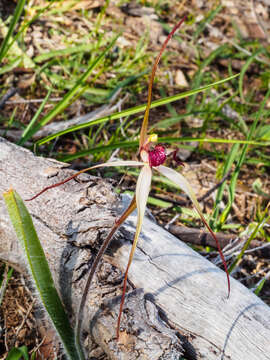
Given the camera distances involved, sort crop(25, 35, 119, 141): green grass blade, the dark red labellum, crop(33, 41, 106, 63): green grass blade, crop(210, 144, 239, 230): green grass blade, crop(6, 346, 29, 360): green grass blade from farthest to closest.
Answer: crop(33, 41, 106, 63): green grass blade → crop(210, 144, 239, 230): green grass blade → crop(25, 35, 119, 141): green grass blade → crop(6, 346, 29, 360): green grass blade → the dark red labellum

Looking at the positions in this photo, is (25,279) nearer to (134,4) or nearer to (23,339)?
(23,339)

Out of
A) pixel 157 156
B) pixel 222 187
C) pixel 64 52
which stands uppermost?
pixel 157 156

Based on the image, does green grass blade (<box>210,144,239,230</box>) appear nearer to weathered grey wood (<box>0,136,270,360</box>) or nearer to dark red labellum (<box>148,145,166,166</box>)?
weathered grey wood (<box>0,136,270,360</box>)

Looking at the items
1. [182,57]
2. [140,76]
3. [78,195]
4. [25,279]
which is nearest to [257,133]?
[140,76]

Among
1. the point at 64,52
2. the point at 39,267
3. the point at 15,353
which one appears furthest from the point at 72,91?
the point at 15,353

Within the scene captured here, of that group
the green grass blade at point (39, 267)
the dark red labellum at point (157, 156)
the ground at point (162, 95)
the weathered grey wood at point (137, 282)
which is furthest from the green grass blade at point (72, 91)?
the dark red labellum at point (157, 156)

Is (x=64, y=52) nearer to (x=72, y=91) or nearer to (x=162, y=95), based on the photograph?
(x=162, y=95)

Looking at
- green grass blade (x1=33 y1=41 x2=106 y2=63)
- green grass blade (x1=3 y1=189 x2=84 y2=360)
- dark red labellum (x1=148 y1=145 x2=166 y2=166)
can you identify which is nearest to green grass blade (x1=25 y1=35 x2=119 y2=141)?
green grass blade (x1=33 y1=41 x2=106 y2=63)
